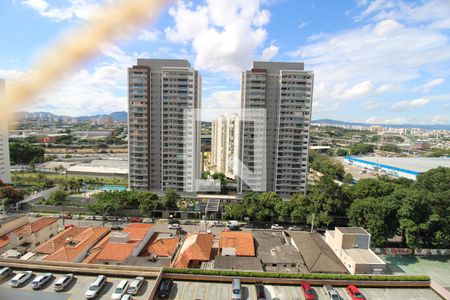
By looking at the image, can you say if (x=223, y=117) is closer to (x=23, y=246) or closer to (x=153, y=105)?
(x=153, y=105)

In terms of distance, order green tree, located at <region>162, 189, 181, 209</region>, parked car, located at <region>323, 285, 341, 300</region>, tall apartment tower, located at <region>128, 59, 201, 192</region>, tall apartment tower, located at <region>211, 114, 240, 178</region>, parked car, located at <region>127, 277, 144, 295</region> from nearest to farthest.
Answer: parked car, located at <region>127, 277, 144, 295</region>, parked car, located at <region>323, 285, 341, 300</region>, green tree, located at <region>162, 189, 181, 209</region>, tall apartment tower, located at <region>128, 59, 201, 192</region>, tall apartment tower, located at <region>211, 114, 240, 178</region>

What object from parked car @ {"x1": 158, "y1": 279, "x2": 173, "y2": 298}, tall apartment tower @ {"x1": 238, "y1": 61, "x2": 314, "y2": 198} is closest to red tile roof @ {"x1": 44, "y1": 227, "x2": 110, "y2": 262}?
parked car @ {"x1": 158, "y1": 279, "x2": 173, "y2": 298}

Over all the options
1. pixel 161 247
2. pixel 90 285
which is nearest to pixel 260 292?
pixel 90 285

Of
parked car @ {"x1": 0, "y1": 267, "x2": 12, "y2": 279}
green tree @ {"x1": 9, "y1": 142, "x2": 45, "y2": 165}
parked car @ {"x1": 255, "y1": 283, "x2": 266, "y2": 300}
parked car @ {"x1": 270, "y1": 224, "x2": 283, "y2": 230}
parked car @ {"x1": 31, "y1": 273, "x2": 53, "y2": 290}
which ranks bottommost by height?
parked car @ {"x1": 270, "y1": 224, "x2": 283, "y2": 230}

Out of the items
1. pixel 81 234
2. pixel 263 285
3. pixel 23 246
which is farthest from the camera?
pixel 81 234

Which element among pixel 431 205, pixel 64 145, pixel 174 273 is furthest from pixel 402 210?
pixel 64 145

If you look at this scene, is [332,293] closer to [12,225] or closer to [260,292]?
[260,292]

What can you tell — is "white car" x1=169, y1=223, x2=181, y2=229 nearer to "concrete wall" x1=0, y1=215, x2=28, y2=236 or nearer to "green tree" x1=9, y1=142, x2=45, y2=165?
"concrete wall" x1=0, y1=215, x2=28, y2=236
